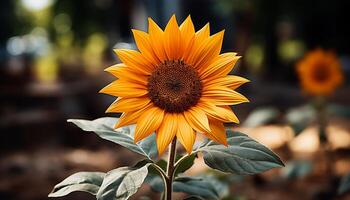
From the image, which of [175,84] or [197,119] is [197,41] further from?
[197,119]

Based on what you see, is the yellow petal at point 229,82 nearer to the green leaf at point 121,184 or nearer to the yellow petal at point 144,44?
the yellow petal at point 144,44

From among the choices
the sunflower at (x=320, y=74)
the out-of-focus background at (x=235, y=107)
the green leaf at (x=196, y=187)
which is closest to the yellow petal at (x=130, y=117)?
the green leaf at (x=196, y=187)

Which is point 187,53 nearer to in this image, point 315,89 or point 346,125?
point 315,89

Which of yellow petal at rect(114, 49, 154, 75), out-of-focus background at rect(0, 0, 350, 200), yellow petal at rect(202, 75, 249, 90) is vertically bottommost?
out-of-focus background at rect(0, 0, 350, 200)

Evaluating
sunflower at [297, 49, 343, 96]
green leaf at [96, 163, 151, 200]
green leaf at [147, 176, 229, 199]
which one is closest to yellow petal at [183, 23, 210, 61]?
green leaf at [96, 163, 151, 200]

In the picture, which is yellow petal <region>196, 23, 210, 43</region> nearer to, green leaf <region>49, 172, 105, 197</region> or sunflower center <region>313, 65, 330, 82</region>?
green leaf <region>49, 172, 105, 197</region>

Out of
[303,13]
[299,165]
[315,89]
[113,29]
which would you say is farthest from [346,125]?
[113,29]

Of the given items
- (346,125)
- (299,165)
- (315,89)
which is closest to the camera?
(299,165)
